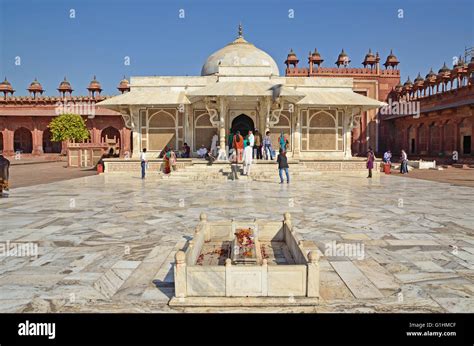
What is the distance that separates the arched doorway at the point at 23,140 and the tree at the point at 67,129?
37.0 feet

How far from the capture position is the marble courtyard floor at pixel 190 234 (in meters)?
2.85

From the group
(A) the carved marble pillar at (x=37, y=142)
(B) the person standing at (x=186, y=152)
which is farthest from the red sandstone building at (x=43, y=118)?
(B) the person standing at (x=186, y=152)

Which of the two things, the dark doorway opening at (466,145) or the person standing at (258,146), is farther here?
the dark doorway opening at (466,145)

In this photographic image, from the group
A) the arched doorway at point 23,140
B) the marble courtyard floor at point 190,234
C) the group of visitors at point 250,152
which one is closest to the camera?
the marble courtyard floor at point 190,234

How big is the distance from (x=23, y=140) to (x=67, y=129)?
1307 cm

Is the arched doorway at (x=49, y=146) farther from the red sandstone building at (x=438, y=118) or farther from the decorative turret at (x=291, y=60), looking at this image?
the red sandstone building at (x=438, y=118)

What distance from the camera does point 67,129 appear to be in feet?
103

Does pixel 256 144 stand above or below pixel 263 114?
below

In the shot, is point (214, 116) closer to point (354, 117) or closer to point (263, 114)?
point (263, 114)

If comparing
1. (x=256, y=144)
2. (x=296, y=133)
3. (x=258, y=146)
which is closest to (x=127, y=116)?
(x=256, y=144)

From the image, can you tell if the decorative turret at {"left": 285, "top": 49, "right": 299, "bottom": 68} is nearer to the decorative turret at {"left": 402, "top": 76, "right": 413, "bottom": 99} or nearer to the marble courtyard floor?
the decorative turret at {"left": 402, "top": 76, "right": 413, "bottom": 99}

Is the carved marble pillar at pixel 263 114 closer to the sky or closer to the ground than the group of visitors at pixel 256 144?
closer to the sky
